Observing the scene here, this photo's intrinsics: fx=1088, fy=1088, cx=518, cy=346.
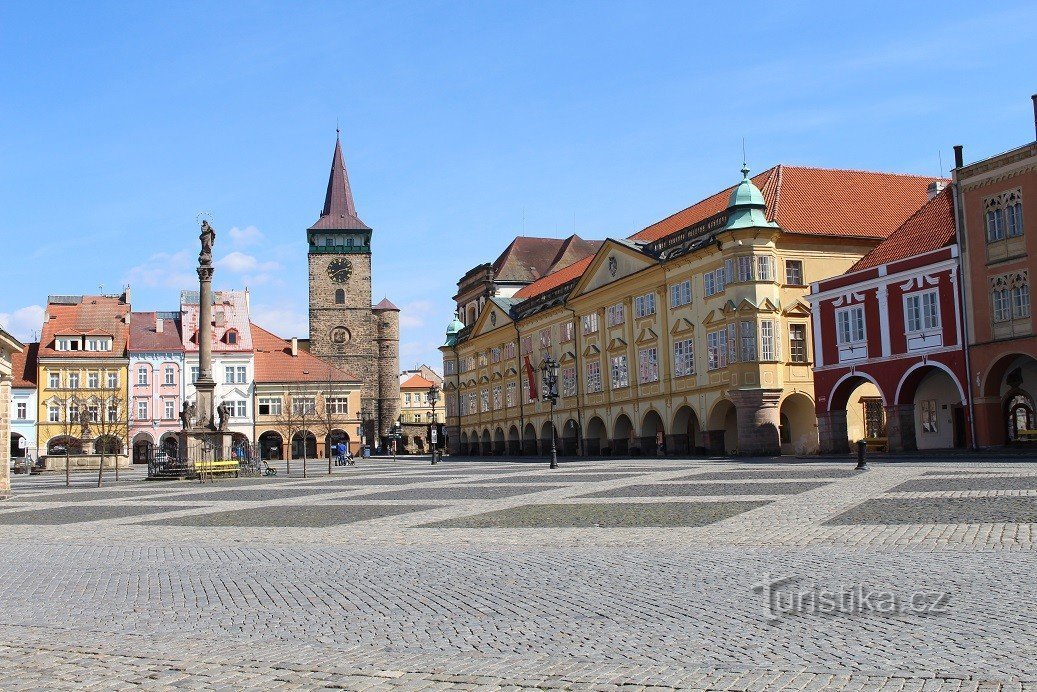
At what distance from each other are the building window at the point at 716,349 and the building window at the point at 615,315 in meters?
9.49

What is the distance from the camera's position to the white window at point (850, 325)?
43.9 m

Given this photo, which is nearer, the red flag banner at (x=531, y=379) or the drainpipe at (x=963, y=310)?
the drainpipe at (x=963, y=310)

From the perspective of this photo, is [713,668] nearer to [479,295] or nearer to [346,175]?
[479,295]

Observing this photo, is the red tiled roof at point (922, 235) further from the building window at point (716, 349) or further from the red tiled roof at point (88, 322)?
the red tiled roof at point (88, 322)

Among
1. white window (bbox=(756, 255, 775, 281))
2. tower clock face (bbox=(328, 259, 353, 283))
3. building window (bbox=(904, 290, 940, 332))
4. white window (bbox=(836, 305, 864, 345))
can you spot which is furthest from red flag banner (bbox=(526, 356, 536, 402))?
tower clock face (bbox=(328, 259, 353, 283))

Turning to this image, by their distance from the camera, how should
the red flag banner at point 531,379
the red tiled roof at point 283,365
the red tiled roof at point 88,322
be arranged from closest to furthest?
the red flag banner at point 531,379
the red tiled roof at point 88,322
the red tiled roof at point 283,365

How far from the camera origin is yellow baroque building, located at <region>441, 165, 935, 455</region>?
48.9 metres

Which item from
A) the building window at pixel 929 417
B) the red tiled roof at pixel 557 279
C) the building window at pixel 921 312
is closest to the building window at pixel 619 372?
the red tiled roof at pixel 557 279

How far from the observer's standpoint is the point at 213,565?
43.2 ft

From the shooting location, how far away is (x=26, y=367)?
8819 centimetres

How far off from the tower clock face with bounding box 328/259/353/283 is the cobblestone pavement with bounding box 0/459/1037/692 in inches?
3600

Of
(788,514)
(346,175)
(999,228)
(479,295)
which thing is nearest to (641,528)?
(788,514)

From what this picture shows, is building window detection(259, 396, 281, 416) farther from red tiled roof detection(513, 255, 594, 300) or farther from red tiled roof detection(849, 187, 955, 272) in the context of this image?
red tiled roof detection(849, 187, 955, 272)

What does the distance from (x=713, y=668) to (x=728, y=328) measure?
44.0m
